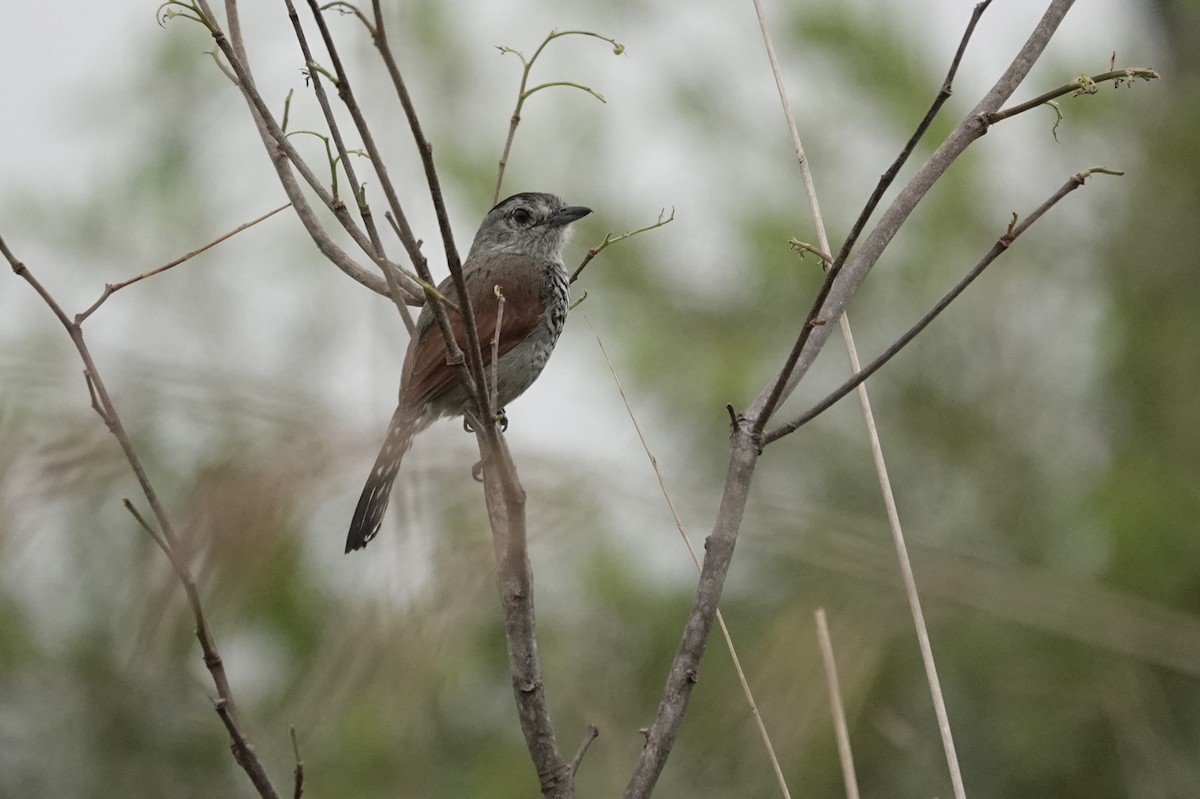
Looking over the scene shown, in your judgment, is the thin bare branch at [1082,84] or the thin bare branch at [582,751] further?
the thin bare branch at [582,751]

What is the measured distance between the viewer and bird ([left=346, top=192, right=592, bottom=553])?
343 centimetres

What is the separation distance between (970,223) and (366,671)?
213 inches

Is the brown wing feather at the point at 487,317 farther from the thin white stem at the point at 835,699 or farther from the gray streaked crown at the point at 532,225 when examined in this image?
the thin white stem at the point at 835,699

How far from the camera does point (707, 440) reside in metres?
5.88

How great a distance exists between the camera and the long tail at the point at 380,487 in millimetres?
1510

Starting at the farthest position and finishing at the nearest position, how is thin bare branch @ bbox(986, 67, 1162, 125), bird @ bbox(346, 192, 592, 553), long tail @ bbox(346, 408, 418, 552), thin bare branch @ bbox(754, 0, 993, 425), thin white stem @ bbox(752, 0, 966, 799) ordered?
bird @ bbox(346, 192, 592, 553), thin white stem @ bbox(752, 0, 966, 799), thin bare branch @ bbox(986, 67, 1162, 125), thin bare branch @ bbox(754, 0, 993, 425), long tail @ bbox(346, 408, 418, 552)

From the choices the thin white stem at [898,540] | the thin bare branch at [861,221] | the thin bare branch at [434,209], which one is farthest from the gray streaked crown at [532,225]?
the thin bare branch at [434,209]

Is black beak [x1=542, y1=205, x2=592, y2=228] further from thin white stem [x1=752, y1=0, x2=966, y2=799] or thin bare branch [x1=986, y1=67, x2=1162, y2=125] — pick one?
thin bare branch [x1=986, y1=67, x2=1162, y2=125]

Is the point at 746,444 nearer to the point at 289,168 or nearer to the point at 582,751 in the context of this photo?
the point at 582,751

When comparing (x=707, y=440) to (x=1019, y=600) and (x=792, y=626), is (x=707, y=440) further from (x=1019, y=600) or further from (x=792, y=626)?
(x=792, y=626)

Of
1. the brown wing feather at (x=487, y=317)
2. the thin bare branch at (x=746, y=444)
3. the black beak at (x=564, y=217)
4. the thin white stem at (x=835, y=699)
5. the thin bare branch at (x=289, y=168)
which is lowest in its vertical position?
the thin white stem at (x=835, y=699)

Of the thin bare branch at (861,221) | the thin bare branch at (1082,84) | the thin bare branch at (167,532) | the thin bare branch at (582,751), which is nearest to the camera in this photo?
the thin bare branch at (167,532)

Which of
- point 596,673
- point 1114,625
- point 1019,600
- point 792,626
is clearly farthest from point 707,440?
point 792,626

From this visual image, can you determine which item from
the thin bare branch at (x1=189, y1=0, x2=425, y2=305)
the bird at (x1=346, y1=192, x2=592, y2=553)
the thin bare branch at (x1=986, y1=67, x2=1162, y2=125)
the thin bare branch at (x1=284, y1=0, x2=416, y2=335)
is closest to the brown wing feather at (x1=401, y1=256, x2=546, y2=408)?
the bird at (x1=346, y1=192, x2=592, y2=553)
